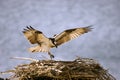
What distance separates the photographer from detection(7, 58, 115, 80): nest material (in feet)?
26.1

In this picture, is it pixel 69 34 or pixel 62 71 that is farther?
pixel 69 34

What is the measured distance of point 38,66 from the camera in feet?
27.1

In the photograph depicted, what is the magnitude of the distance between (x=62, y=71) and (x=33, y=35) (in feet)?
6.85

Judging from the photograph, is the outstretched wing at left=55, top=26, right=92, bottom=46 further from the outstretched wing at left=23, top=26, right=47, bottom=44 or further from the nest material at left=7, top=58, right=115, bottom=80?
the nest material at left=7, top=58, right=115, bottom=80

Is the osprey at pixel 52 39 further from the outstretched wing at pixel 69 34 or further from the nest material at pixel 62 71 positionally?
the nest material at pixel 62 71

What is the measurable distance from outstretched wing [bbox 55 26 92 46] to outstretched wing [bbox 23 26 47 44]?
1.37 feet

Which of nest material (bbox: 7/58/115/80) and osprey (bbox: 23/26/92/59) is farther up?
osprey (bbox: 23/26/92/59)

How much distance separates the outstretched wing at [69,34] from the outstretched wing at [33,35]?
0.42 meters

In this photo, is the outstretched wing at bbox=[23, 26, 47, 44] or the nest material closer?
the nest material

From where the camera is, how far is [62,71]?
7.95 metres

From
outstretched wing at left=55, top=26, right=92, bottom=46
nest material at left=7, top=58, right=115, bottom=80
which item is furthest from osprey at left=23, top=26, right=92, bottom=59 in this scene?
nest material at left=7, top=58, right=115, bottom=80

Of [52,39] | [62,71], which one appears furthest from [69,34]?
[62,71]

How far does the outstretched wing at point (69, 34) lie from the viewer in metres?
10.2

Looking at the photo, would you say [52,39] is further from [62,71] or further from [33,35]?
[62,71]
